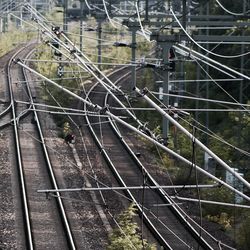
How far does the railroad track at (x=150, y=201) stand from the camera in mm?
13452

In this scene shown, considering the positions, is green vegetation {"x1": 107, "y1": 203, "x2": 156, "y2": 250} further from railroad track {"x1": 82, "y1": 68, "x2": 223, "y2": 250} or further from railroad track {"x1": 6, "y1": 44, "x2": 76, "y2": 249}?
railroad track {"x1": 6, "y1": 44, "x2": 76, "y2": 249}

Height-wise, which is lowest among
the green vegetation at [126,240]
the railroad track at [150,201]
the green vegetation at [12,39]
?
the railroad track at [150,201]

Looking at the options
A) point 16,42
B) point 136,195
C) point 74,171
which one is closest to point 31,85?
point 74,171

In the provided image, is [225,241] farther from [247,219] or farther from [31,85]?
[31,85]

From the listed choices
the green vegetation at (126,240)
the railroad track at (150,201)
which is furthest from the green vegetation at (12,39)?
the green vegetation at (126,240)

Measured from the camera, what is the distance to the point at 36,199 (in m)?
15.9

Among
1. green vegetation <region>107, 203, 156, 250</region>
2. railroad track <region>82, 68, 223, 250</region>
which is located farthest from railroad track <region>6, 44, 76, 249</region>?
railroad track <region>82, 68, 223, 250</region>

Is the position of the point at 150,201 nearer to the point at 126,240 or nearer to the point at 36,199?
the point at 36,199

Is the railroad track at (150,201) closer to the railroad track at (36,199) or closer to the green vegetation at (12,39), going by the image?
the railroad track at (36,199)

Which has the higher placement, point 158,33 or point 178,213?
point 158,33

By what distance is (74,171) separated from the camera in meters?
18.6

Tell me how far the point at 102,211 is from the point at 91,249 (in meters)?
2.44

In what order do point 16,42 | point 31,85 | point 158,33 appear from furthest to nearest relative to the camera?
point 16,42, point 31,85, point 158,33

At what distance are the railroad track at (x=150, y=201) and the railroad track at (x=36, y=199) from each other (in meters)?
1.62
